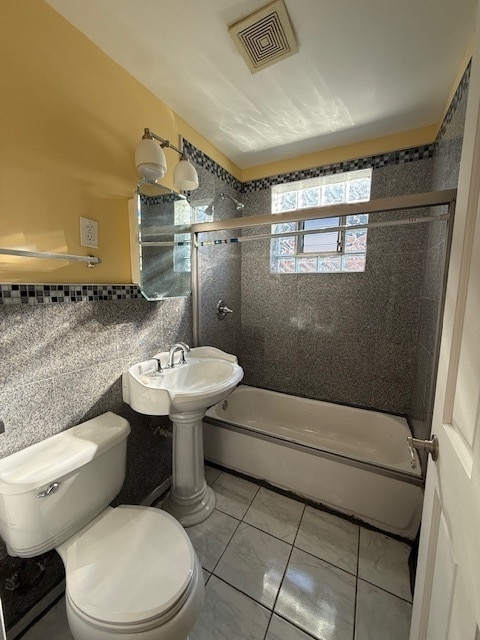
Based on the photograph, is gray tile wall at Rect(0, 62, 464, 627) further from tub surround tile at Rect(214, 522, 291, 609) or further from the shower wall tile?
tub surround tile at Rect(214, 522, 291, 609)

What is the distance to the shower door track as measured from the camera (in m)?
1.22

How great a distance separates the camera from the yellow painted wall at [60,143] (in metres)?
0.90

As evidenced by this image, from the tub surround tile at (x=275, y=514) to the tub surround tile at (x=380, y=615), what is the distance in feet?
1.20

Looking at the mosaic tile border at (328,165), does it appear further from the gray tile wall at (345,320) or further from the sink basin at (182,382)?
the sink basin at (182,382)

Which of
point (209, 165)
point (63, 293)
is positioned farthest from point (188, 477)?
point (209, 165)

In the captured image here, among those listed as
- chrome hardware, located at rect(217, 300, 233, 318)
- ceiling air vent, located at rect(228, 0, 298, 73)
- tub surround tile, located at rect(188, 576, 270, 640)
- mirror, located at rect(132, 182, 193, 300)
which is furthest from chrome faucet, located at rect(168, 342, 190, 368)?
ceiling air vent, located at rect(228, 0, 298, 73)

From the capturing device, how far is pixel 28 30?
926mm

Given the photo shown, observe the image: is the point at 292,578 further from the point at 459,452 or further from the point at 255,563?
the point at 459,452

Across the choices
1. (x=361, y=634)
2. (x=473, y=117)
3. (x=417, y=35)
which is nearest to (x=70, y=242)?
(x=473, y=117)

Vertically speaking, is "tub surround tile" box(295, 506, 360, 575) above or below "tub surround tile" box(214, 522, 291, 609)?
above

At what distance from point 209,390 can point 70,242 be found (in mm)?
884

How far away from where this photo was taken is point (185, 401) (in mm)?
1155

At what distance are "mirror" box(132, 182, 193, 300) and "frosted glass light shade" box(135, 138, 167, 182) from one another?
0.09 metres

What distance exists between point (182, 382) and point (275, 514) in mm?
942
